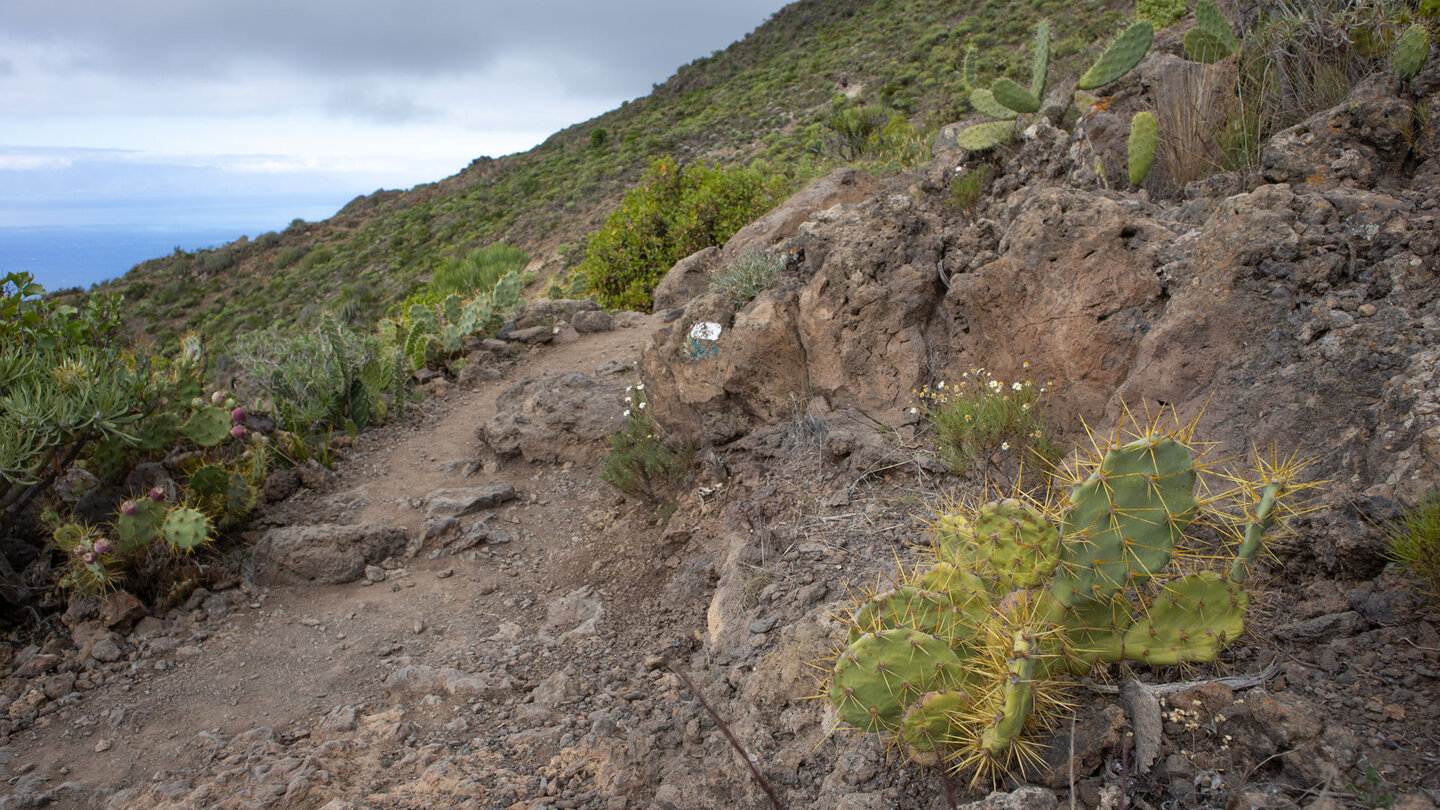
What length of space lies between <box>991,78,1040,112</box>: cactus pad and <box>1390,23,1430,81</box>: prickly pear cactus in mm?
2650

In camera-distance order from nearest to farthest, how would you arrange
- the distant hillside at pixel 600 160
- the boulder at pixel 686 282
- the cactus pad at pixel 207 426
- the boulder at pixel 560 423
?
the cactus pad at pixel 207 426 < the boulder at pixel 560 423 < the boulder at pixel 686 282 < the distant hillside at pixel 600 160

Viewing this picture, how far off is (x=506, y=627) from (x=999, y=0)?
97.5 feet

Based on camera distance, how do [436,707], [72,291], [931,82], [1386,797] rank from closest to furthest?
[1386,797], [436,707], [931,82], [72,291]

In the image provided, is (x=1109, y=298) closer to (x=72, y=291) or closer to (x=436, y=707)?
(x=436, y=707)

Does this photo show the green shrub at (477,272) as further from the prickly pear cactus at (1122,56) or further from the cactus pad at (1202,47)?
the cactus pad at (1202,47)

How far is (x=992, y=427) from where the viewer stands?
3619 mm

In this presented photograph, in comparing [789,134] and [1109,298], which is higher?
[789,134]

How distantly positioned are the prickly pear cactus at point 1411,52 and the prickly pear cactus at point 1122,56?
2.09m

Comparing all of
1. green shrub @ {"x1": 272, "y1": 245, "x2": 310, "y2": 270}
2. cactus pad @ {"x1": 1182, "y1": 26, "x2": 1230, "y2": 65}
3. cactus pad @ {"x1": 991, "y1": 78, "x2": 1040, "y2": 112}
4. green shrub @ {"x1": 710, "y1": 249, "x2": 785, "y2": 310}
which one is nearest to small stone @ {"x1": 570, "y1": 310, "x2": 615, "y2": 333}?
green shrub @ {"x1": 710, "y1": 249, "x2": 785, "y2": 310}

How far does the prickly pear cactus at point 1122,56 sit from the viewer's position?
5676mm

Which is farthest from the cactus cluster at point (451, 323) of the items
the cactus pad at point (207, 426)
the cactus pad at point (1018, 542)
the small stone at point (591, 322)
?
the cactus pad at point (1018, 542)

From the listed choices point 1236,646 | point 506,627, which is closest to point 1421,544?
point 1236,646

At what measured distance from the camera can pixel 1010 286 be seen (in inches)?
161

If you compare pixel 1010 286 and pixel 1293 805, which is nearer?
pixel 1293 805
